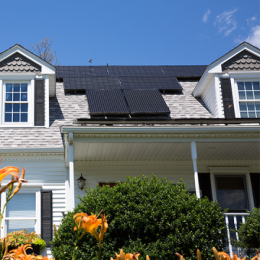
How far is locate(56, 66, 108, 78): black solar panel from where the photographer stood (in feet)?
42.5

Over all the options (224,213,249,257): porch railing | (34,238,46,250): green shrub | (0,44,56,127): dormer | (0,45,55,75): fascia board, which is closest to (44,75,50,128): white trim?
(0,44,56,127): dormer

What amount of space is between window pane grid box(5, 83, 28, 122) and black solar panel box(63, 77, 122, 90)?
151cm

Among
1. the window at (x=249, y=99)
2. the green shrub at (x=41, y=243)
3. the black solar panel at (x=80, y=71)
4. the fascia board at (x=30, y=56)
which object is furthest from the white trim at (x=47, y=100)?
the window at (x=249, y=99)

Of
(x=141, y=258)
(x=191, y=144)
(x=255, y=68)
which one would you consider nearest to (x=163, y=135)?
(x=191, y=144)

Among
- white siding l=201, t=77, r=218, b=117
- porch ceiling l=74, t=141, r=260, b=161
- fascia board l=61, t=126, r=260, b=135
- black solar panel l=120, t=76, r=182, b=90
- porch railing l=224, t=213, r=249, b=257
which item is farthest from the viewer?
black solar panel l=120, t=76, r=182, b=90

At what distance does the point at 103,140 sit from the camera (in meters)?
7.99

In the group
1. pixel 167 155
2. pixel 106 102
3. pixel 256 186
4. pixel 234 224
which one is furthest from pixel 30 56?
pixel 256 186

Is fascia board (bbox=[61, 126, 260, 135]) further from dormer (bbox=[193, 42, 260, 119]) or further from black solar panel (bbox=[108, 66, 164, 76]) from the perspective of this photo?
black solar panel (bbox=[108, 66, 164, 76])

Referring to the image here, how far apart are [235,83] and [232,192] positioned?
336 cm

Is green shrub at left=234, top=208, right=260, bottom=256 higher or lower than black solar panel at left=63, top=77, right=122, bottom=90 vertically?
lower

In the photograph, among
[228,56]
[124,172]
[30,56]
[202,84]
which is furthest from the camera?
[202,84]

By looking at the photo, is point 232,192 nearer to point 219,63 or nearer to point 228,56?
point 219,63

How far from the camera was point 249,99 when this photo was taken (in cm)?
1094

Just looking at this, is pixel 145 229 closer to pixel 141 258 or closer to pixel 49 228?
pixel 141 258
